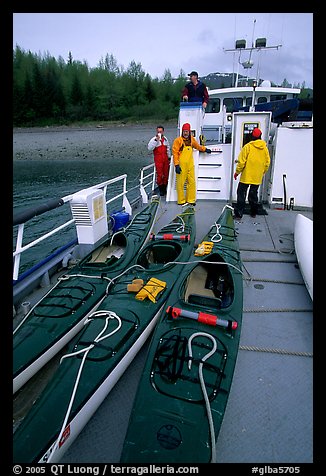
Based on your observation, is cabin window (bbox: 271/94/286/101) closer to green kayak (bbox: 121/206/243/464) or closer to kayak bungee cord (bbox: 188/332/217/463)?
green kayak (bbox: 121/206/243/464)

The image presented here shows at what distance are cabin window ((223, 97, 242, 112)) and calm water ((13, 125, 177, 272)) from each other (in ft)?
20.9

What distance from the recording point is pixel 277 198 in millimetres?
6875

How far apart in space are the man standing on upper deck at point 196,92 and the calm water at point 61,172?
18.3 ft

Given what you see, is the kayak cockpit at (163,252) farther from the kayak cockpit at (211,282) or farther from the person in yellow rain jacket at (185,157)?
the person in yellow rain jacket at (185,157)

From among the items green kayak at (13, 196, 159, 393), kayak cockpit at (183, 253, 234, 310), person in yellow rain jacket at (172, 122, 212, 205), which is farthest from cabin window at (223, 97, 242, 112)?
kayak cockpit at (183, 253, 234, 310)

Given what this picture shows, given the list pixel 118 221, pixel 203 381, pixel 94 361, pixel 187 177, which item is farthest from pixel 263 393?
pixel 187 177

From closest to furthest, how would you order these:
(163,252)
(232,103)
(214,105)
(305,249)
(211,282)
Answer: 1. (211,282)
2. (305,249)
3. (163,252)
4. (232,103)
5. (214,105)

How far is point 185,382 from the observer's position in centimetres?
206

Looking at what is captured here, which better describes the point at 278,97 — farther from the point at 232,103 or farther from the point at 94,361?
the point at 94,361

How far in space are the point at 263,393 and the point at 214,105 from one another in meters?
13.7

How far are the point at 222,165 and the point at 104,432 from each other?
671cm
